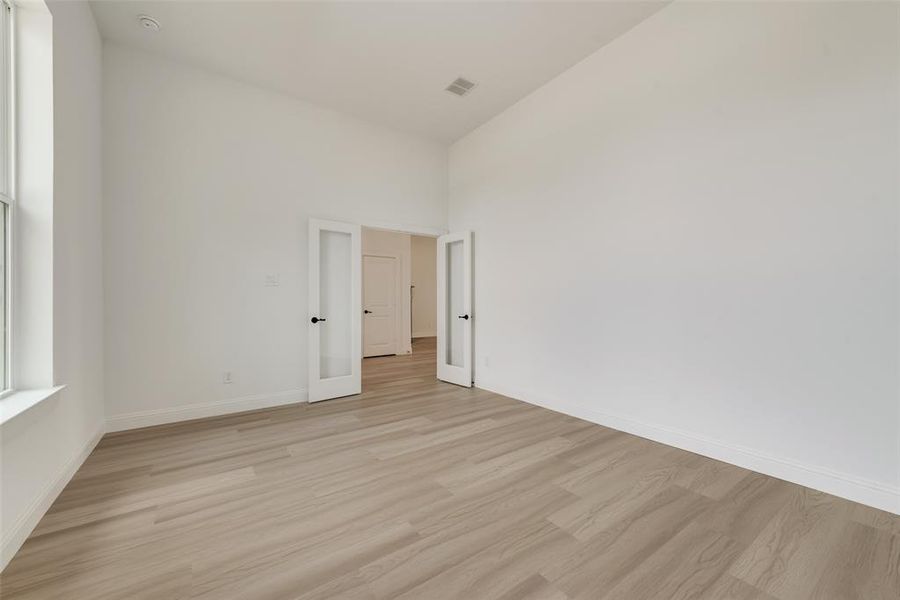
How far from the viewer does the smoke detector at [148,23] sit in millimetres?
2965

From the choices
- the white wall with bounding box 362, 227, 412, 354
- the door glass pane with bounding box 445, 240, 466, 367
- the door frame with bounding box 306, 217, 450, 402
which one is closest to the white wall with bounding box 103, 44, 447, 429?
the door frame with bounding box 306, 217, 450, 402

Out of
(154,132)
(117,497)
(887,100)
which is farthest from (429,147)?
(117,497)

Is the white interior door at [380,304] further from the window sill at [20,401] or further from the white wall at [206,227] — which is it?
the window sill at [20,401]

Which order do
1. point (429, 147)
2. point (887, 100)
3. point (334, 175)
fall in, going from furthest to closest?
point (429, 147) → point (334, 175) → point (887, 100)

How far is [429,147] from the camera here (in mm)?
5277

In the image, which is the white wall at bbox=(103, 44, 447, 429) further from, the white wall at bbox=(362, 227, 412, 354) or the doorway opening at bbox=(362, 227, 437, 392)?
the white wall at bbox=(362, 227, 412, 354)

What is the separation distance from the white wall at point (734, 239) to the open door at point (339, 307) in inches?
87.2

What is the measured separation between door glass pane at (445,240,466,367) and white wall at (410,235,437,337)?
16.0 ft

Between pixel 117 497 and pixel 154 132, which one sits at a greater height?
pixel 154 132

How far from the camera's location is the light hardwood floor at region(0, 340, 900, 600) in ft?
4.87

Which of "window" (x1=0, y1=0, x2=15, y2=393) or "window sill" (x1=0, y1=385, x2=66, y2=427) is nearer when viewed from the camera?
"window sill" (x1=0, y1=385, x2=66, y2=427)

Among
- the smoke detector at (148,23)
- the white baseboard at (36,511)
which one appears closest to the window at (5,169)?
the white baseboard at (36,511)

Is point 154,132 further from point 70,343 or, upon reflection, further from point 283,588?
point 283,588

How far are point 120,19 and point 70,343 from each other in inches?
107
